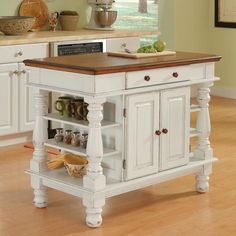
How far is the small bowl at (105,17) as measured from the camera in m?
7.23

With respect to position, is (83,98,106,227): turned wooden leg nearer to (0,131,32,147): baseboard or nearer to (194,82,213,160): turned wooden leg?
(194,82,213,160): turned wooden leg

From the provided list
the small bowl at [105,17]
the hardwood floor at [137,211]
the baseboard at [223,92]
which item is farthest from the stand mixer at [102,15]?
the hardwood floor at [137,211]

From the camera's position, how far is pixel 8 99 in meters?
6.07

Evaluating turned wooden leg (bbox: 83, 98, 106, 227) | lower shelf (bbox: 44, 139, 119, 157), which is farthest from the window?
turned wooden leg (bbox: 83, 98, 106, 227)

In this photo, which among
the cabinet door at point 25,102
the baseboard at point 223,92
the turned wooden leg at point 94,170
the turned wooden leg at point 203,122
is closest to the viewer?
the turned wooden leg at point 94,170

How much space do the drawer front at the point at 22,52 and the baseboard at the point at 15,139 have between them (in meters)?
0.69

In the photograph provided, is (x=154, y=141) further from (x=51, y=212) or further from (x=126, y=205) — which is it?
(x=51, y=212)

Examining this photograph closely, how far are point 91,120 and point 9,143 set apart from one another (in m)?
2.33

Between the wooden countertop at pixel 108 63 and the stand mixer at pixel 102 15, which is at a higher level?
the stand mixer at pixel 102 15

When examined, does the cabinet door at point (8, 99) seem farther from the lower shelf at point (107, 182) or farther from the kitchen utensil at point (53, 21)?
the lower shelf at point (107, 182)

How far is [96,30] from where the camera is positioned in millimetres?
7145

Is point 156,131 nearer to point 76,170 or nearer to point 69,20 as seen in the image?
point 76,170

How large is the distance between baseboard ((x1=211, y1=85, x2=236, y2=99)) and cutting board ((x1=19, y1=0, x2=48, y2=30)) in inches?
110

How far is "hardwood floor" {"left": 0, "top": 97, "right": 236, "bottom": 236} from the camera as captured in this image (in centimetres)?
413
